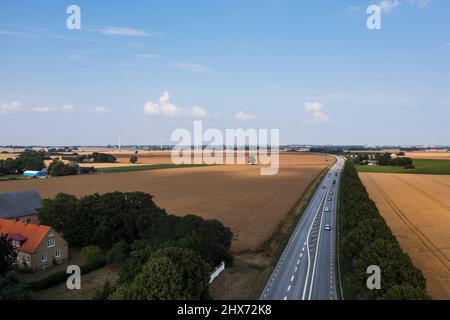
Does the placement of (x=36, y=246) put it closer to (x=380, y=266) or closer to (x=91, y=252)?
(x=91, y=252)

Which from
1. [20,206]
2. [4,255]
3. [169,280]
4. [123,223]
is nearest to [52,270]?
[4,255]

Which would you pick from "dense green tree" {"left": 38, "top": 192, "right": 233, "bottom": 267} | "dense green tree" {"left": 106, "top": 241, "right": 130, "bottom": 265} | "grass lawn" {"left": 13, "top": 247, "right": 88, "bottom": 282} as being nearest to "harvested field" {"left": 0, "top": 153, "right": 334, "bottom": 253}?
"dense green tree" {"left": 38, "top": 192, "right": 233, "bottom": 267}

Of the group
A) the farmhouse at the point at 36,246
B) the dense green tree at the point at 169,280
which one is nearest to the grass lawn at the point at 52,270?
the farmhouse at the point at 36,246

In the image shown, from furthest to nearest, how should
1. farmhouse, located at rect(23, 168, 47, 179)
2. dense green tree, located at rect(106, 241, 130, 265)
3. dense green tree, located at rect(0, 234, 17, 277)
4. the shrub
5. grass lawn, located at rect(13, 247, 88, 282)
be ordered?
1. farmhouse, located at rect(23, 168, 47, 179)
2. the shrub
3. dense green tree, located at rect(106, 241, 130, 265)
4. grass lawn, located at rect(13, 247, 88, 282)
5. dense green tree, located at rect(0, 234, 17, 277)

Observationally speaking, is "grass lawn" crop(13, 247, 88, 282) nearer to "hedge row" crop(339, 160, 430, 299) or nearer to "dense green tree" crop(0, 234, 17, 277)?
"dense green tree" crop(0, 234, 17, 277)

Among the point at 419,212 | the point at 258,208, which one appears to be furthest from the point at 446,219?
the point at 258,208

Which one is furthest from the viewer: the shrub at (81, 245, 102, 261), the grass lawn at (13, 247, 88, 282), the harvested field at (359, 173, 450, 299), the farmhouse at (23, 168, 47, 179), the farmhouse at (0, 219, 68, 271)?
the farmhouse at (23, 168, 47, 179)
